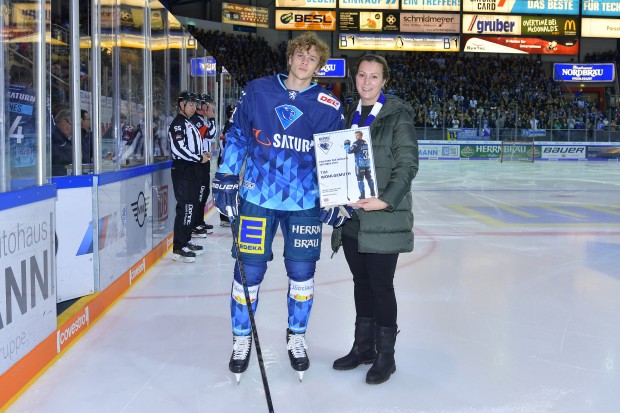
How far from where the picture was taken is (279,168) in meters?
2.98

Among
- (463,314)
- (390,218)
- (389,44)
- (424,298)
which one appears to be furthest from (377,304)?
(389,44)

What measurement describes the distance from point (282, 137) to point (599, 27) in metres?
32.1

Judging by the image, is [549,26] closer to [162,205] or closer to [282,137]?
[162,205]

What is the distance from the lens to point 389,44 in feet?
102

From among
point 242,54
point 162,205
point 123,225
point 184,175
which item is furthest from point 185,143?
point 242,54

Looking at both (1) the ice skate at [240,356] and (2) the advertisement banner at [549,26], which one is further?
(2) the advertisement banner at [549,26]

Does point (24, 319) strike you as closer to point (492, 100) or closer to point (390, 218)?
point (390, 218)

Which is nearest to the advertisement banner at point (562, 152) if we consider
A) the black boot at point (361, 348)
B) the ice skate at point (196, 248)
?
the ice skate at point (196, 248)

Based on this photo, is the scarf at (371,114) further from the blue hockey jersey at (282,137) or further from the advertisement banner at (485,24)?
the advertisement banner at (485,24)

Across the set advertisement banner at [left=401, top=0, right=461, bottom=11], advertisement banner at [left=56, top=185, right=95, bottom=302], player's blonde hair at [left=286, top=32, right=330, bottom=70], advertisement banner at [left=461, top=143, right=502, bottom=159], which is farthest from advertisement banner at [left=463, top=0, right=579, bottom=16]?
player's blonde hair at [left=286, top=32, right=330, bottom=70]

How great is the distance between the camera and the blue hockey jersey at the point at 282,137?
296 cm

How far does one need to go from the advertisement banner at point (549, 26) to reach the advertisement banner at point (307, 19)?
8557mm

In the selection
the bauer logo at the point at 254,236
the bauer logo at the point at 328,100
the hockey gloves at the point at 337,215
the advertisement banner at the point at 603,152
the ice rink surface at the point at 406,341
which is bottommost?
the ice rink surface at the point at 406,341

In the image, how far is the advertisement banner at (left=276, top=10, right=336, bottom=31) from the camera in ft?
99.3
